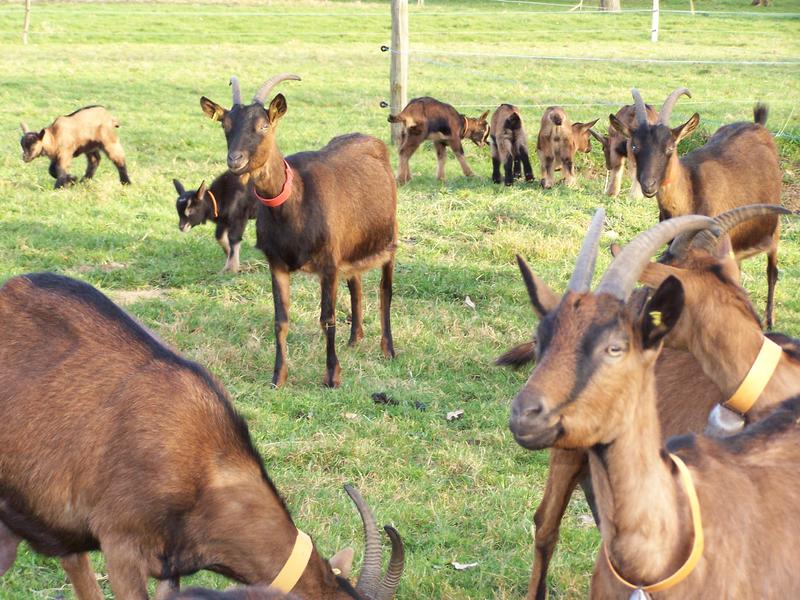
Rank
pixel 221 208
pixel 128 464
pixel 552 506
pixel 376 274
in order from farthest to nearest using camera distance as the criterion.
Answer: pixel 221 208 → pixel 376 274 → pixel 552 506 → pixel 128 464

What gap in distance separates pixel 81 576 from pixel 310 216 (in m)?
3.64

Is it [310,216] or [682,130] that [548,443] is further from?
[682,130]

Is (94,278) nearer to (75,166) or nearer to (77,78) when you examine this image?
(75,166)

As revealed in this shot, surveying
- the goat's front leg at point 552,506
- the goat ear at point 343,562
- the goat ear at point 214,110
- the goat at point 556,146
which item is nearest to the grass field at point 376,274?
the goat's front leg at point 552,506

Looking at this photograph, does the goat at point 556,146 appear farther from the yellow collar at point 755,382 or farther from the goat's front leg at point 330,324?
the yellow collar at point 755,382

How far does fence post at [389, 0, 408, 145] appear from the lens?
559 inches

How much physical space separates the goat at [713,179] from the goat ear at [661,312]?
218 inches

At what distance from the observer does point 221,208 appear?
405 inches

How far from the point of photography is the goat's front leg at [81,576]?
4559 mm

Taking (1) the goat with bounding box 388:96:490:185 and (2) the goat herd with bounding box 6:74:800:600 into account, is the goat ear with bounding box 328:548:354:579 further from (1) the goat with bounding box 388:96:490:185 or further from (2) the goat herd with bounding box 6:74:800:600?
Result: (1) the goat with bounding box 388:96:490:185

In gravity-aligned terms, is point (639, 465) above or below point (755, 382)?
above

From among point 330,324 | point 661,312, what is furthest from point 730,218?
point 330,324

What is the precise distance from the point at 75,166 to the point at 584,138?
23.5 feet

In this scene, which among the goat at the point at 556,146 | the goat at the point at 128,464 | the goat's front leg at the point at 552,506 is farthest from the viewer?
the goat at the point at 556,146
